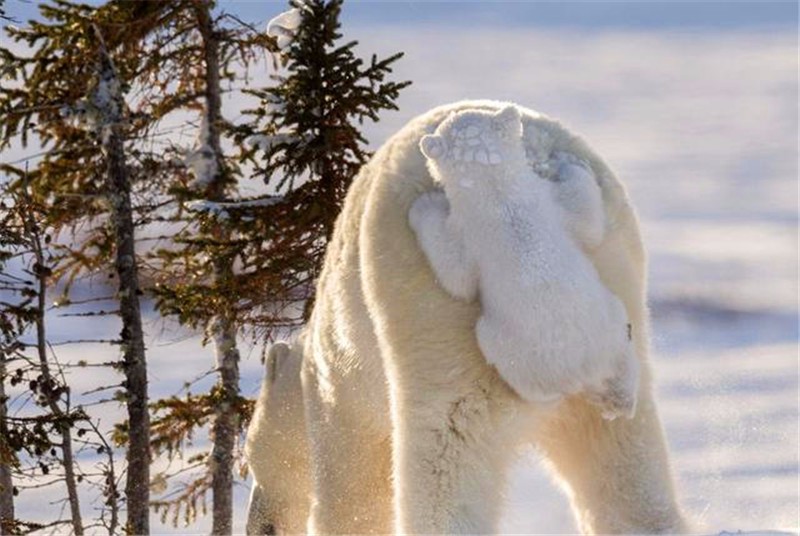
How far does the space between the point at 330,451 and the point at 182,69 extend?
329 inches

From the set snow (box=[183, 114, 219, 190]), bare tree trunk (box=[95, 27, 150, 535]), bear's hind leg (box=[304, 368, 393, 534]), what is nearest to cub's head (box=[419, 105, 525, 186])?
bear's hind leg (box=[304, 368, 393, 534])

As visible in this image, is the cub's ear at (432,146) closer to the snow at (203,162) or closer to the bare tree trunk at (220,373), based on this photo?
the bare tree trunk at (220,373)

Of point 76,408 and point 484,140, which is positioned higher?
point 484,140

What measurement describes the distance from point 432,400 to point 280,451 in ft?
10.5

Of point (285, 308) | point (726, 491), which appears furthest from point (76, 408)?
point (726, 491)

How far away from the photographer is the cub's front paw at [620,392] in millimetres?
5945

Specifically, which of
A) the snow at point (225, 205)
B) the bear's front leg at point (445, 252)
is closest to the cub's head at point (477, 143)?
the bear's front leg at point (445, 252)

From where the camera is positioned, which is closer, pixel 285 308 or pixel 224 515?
pixel 285 308

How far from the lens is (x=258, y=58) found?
14.9 metres

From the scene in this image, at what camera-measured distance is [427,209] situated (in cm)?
612

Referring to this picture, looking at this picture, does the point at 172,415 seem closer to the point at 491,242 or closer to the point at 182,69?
the point at 182,69

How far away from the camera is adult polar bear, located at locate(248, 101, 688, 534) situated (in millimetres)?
5980

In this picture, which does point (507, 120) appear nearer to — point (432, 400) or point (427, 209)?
point (427, 209)

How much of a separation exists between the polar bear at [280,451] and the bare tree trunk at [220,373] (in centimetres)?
586
